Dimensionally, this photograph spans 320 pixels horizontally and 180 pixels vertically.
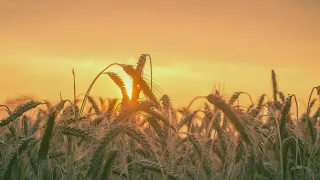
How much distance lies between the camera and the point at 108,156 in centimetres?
416

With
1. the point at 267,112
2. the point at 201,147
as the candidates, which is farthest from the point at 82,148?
the point at 267,112

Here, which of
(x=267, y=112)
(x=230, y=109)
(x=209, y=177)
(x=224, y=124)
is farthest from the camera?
(x=267, y=112)

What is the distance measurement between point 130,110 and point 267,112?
118 inches

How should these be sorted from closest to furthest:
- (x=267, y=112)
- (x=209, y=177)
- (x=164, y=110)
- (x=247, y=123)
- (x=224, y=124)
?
1. (x=247, y=123)
2. (x=164, y=110)
3. (x=209, y=177)
4. (x=224, y=124)
5. (x=267, y=112)

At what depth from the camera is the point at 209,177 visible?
521cm

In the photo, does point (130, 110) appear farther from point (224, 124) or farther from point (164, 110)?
point (224, 124)

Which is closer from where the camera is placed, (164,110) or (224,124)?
(164,110)

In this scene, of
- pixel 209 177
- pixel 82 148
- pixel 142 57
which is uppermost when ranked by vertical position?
pixel 142 57

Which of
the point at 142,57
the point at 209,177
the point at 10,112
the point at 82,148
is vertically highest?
the point at 142,57

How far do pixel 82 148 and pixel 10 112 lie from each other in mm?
944

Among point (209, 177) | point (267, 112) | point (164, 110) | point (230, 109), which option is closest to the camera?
point (230, 109)

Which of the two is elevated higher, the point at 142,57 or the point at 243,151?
the point at 142,57

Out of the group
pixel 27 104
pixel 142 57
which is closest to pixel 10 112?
pixel 27 104

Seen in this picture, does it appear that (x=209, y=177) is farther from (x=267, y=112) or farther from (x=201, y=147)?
(x=267, y=112)
